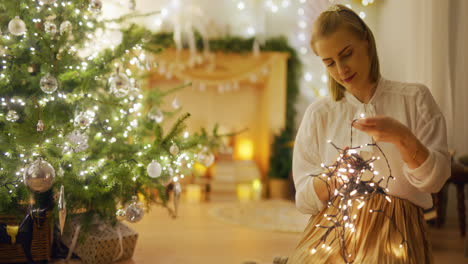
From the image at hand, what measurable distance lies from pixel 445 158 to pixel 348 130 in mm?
273

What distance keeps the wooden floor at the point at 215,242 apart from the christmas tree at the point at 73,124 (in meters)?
0.38

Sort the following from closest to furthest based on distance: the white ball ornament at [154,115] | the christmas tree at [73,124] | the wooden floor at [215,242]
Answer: the christmas tree at [73,124] → the wooden floor at [215,242] → the white ball ornament at [154,115]

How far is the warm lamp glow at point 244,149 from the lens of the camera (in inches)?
207

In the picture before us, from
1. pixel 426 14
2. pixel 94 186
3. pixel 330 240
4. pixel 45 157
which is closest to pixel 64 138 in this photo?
pixel 45 157

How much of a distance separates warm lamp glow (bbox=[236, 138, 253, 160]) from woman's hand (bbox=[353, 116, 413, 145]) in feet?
14.1

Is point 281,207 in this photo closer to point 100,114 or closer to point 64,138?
point 100,114

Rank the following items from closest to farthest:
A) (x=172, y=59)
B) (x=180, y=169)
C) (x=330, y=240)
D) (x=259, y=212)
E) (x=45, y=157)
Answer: (x=330, y=240) → (x=45, y=157) → (x=180, y=169) → (x=259, y=212) → (x=172, y=59)

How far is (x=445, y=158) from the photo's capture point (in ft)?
3.35

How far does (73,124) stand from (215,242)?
1.18 metres

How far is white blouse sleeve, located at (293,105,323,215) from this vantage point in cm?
122

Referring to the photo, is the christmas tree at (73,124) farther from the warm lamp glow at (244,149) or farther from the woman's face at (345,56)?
the warm lamp glow at (244,149)

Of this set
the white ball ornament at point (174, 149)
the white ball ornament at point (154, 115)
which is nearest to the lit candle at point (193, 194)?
the white ball ornament at point (154, 115)

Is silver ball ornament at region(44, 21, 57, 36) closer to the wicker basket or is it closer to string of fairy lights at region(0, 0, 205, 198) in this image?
string of fairy lights at region(0, 0, 205, 198)

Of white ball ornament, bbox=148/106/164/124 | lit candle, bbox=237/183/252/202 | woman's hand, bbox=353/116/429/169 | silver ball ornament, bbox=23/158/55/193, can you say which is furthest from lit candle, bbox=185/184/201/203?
woman's hand, bbox=353/116/429/169
